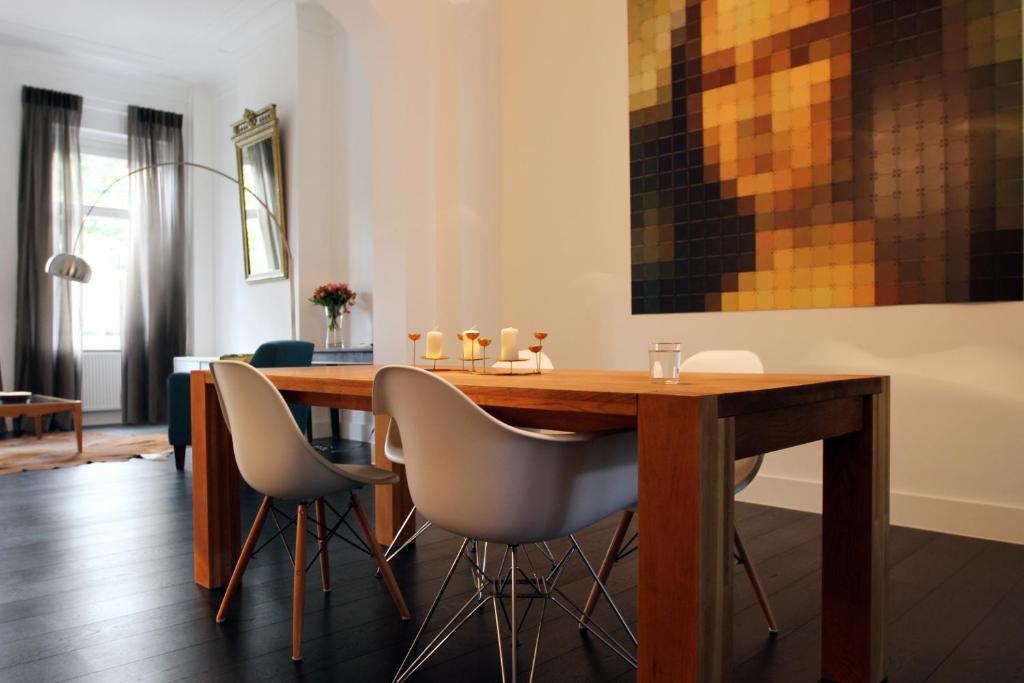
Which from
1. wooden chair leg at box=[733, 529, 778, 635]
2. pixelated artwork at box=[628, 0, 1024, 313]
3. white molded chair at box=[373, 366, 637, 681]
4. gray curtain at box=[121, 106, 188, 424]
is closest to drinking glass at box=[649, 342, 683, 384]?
white molded chair at box=[373, 366, 637, 681]

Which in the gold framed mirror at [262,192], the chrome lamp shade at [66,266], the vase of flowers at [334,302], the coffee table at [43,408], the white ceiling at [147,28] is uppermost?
the white ceiling at [147,28]

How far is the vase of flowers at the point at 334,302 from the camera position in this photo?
→ 19.2 feet

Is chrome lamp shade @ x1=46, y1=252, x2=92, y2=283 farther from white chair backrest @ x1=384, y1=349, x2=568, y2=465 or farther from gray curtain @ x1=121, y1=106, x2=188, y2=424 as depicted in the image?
white chair backrest @ x1=384, y1=349, x2=568, y2=465

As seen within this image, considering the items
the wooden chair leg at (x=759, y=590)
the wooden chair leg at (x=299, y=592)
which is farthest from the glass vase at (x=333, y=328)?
the wooden chair leg at (x=759, y=590)

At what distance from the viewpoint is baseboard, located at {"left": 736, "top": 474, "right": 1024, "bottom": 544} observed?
291 cm

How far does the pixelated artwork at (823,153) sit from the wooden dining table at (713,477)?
151cm

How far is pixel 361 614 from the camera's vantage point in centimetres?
222

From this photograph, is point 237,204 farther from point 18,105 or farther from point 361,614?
point 361,614

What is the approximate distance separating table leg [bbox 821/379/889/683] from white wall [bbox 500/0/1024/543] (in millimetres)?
1437

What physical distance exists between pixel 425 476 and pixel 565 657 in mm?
663

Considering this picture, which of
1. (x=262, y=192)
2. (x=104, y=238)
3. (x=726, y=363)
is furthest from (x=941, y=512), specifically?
(x=104, y=238)

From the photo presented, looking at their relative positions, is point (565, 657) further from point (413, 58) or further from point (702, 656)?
point (413, 58)

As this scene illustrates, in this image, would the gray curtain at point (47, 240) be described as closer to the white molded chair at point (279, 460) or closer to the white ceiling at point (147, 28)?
the white ceiling at point (147, 28)

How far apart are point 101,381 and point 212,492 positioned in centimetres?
590
